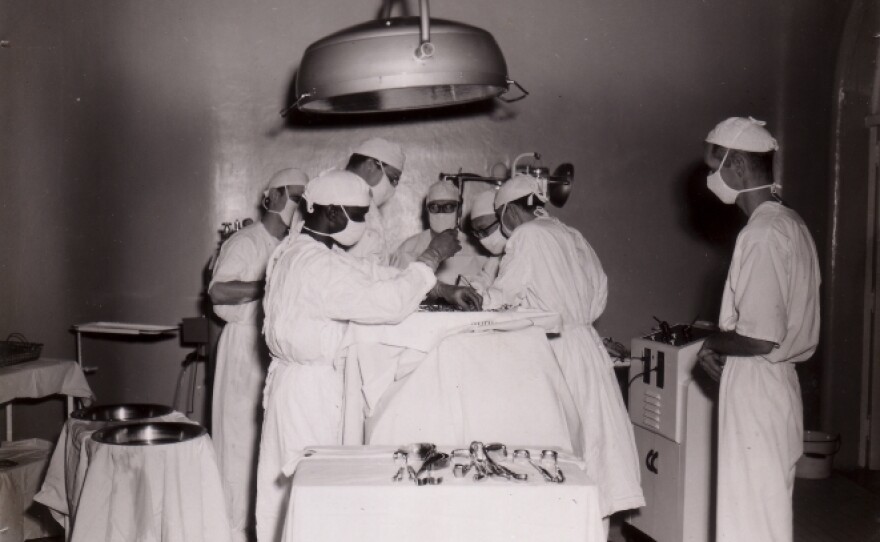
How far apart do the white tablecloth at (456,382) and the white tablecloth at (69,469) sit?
37.6 inches

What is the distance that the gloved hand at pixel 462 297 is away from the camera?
13.6 feet

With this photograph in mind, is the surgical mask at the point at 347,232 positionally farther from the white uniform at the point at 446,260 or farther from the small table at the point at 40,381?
the small table at the point at 40,381

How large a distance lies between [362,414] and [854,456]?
4951 millimetres

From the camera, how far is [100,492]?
10.9ft

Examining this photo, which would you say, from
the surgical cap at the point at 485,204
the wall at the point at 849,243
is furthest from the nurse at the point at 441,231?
the wall at the point at 849,243

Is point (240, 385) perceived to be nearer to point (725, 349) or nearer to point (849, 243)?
point (725, 349)

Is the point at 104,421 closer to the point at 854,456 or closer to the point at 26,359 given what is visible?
the point at 26,359

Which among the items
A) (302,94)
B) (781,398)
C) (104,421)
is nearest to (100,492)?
(104,421)

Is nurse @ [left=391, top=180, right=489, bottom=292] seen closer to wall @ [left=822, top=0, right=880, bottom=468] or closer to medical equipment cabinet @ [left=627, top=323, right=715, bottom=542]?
medical equipment cabinet @ [left=627, top=323, right=715, bottom=542]

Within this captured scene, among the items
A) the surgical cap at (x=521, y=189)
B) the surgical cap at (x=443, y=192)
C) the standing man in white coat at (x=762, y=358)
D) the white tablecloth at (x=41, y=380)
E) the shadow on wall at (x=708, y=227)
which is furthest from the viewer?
the shadow on wall at (x=708, y=227)

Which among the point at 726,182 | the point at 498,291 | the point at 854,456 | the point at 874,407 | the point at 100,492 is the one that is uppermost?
the point at 726,182

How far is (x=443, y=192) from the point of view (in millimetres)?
6066

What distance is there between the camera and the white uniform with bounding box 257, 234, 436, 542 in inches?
140

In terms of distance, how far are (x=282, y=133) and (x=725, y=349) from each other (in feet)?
13.8
